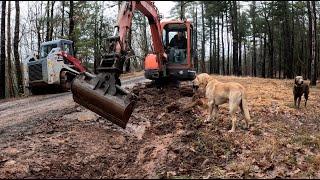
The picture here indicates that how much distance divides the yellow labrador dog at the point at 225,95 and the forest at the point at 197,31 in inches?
274

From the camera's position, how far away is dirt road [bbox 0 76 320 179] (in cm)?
749

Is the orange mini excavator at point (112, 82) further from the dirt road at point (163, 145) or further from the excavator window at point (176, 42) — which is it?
the excavator window at point (176, 42)

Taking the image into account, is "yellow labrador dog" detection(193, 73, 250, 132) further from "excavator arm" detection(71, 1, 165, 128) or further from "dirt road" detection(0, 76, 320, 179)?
"excavator arm" detection(71, 1, 165, 128)

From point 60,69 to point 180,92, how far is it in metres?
7.86

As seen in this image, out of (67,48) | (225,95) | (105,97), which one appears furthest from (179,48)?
(105,97)

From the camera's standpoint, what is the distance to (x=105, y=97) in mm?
9594

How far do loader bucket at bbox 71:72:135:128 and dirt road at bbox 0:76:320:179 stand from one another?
0.60 m

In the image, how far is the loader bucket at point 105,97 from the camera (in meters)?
9.34

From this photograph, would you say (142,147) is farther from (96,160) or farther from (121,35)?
(121,35)

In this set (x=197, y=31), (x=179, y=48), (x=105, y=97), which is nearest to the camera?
(x=105, y=97)

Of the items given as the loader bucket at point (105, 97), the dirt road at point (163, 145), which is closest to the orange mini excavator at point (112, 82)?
the loader bucket at point (105, 97)

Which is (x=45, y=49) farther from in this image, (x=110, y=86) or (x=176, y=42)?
(x=110, y=86)

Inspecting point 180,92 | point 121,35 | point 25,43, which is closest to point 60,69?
point 180,92

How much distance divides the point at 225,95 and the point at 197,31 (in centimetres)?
4480
